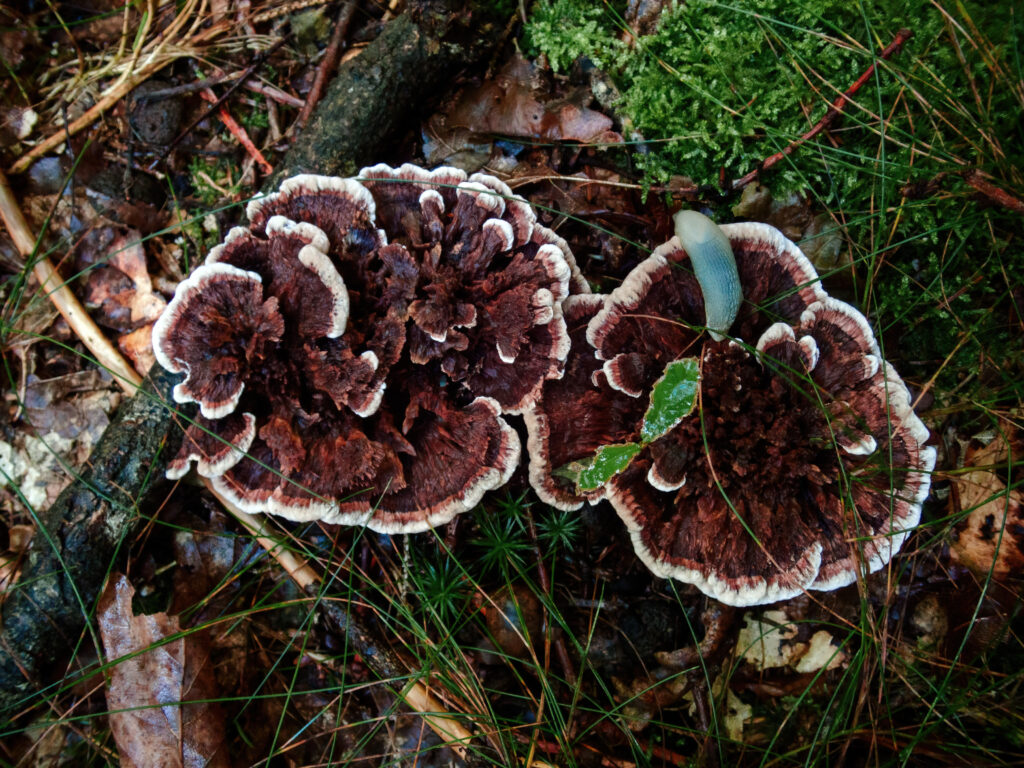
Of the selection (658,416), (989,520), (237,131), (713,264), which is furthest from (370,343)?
(989,520)

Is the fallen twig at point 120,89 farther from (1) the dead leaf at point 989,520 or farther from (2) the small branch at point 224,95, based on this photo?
(1) the dead leaf at point 989,520

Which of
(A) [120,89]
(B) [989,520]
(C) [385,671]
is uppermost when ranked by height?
(A) [120,89]

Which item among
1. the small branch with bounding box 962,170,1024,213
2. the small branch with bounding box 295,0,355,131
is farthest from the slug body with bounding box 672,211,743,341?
the small branch with bounding box 295,0,355,131

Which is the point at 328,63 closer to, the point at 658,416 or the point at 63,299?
the point at 63,299

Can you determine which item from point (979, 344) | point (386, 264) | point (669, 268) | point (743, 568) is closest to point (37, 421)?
point (386, 264)

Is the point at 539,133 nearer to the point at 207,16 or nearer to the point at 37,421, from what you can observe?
the point at 207,16

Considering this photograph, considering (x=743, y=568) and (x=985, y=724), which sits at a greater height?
(x=743, y=568)
